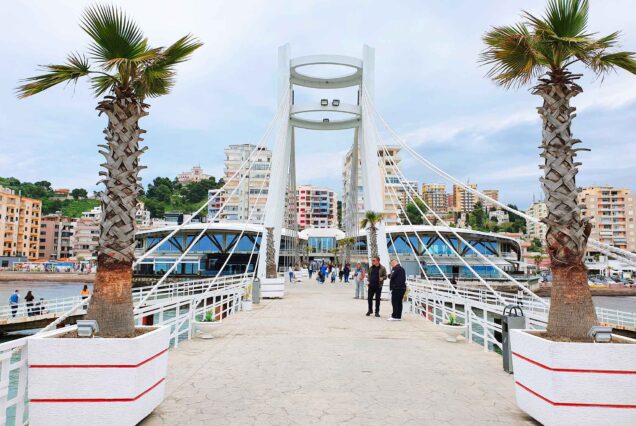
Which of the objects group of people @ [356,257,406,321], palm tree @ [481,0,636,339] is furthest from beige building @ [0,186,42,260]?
palm tree @ [481,0,636,339]

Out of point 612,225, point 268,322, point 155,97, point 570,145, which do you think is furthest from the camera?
point 612,225

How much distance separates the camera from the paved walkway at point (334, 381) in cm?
439

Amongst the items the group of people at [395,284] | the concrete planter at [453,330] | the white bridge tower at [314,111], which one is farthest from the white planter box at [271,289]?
the concrete planter at [453,330]

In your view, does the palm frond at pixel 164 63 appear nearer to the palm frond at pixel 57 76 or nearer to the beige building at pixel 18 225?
the palm frond at pixel 57 76

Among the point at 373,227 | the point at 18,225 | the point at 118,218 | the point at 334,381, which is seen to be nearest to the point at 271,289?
the point at 373,227

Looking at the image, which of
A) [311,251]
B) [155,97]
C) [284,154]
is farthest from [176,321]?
[311,251]

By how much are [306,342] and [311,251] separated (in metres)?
69.4

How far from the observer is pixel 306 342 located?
27.9ft

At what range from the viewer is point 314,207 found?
403 ft

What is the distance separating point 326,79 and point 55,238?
89.7 meters

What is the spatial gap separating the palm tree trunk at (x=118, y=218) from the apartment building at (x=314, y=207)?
116499mm

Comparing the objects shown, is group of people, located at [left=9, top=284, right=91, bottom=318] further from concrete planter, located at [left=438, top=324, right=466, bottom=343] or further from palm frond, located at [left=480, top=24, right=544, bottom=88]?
palm frond, located at [left=480, top=24, right=544, bottom=88]

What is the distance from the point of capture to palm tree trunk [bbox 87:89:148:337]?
14.2 ft

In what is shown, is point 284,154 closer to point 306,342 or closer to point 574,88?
point 306,342
